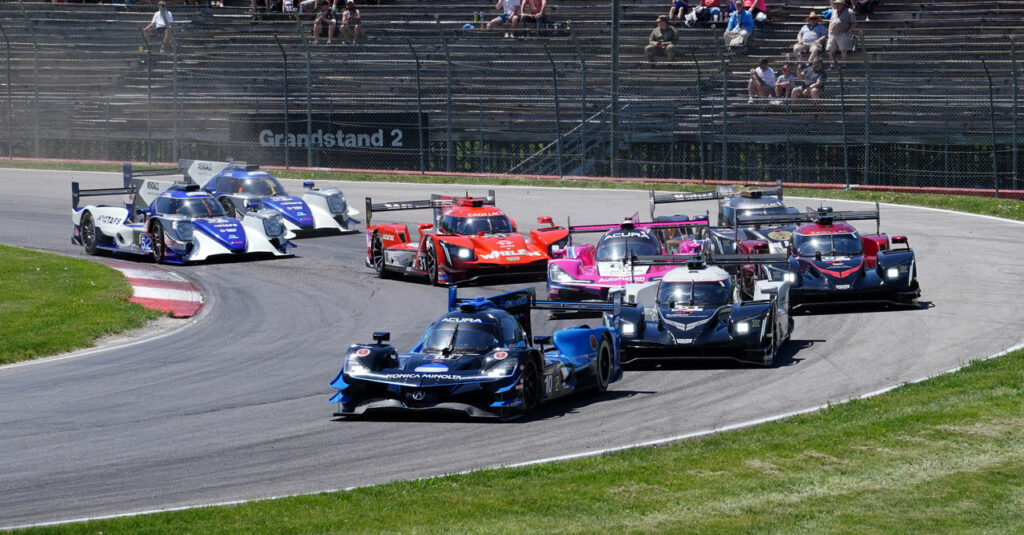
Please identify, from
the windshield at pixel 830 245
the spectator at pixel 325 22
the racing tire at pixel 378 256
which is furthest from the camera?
the spectator at pixel 325 22

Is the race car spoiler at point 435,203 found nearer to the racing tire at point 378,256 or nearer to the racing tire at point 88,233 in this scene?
the racing tire at point 378,256

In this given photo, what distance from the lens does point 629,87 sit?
3859 centimetres

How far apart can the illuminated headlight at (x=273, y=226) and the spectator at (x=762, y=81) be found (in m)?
14.3

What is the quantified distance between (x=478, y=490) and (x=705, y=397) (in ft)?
16.6

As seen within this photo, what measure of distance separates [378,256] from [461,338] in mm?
11390

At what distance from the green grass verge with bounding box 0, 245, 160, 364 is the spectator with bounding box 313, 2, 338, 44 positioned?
18311mm

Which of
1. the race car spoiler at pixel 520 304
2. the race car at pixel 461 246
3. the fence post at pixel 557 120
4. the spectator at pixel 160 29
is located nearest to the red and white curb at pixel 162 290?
the race car at pixel 461 246

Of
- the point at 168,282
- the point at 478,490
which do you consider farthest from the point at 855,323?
the point at 168,282

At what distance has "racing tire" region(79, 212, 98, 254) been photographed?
29.1 metres

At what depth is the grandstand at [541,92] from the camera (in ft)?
117

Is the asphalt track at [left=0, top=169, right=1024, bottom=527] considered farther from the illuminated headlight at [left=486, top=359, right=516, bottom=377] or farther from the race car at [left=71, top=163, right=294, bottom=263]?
the race car at [left=71, top=163, right=294, bottom=263]

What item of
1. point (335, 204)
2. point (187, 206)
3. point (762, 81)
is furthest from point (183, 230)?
point (762, 81)

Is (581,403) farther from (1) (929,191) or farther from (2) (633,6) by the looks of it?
(2) (633,6)

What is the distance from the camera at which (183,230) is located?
27.6 meters
